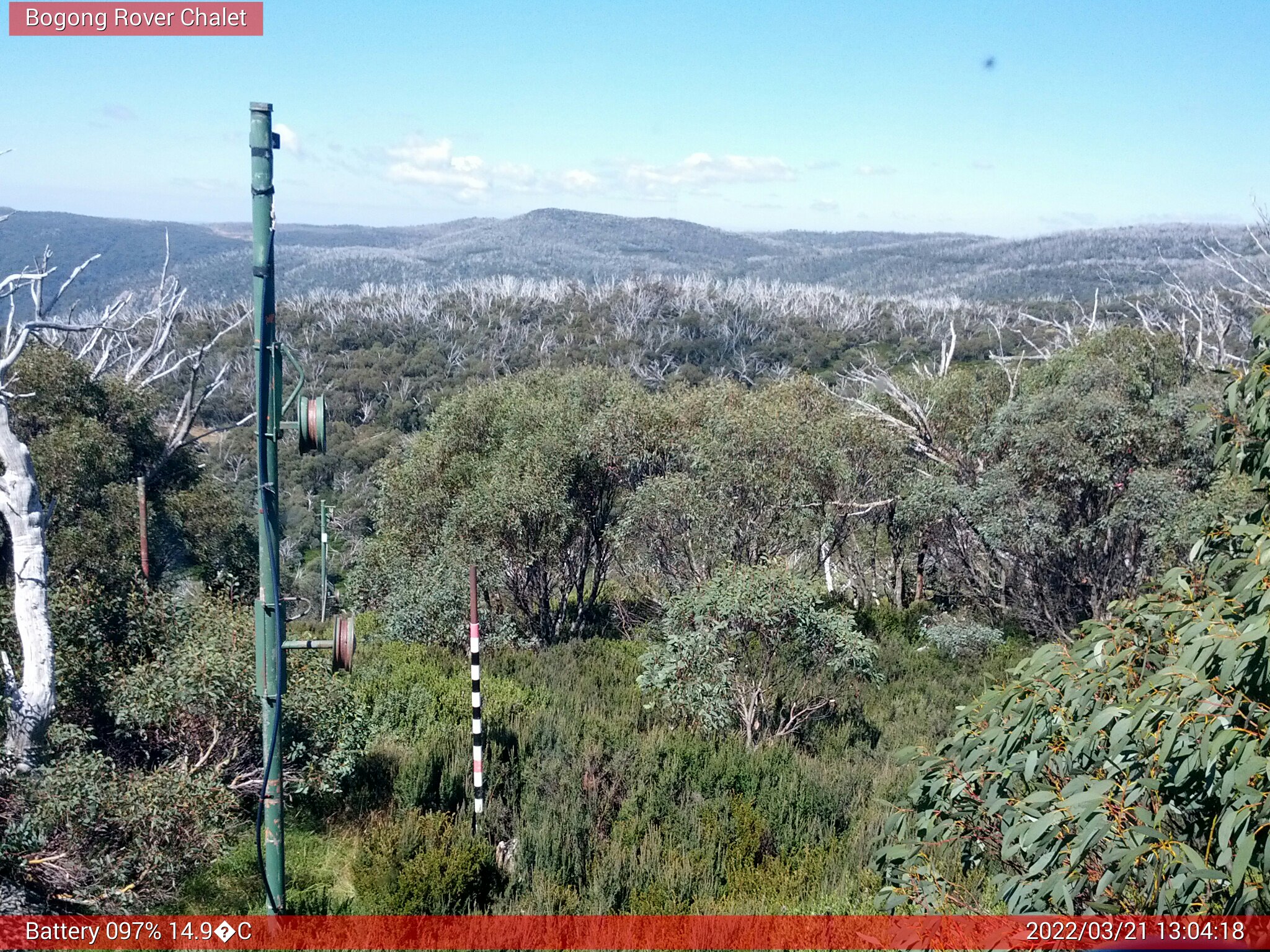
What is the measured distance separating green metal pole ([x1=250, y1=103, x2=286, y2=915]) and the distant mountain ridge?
62808 millimetres

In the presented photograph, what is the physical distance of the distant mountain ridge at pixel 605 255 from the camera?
9131 centimetres

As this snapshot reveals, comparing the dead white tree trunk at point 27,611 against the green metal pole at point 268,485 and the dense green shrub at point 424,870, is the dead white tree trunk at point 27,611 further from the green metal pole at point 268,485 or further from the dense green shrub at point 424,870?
the green metal pole at point 268,485

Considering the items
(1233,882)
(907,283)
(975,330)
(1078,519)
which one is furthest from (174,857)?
(907,283)

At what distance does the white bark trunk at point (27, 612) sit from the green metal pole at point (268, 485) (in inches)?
88.9

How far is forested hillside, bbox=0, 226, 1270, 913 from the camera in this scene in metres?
3.40

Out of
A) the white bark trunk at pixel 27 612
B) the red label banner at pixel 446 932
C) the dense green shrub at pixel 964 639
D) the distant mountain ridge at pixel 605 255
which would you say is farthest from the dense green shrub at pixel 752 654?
the distant mountain ridge at pixel 605 255

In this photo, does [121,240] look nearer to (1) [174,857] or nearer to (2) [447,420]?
(2) [447,420]

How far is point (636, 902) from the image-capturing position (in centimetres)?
579

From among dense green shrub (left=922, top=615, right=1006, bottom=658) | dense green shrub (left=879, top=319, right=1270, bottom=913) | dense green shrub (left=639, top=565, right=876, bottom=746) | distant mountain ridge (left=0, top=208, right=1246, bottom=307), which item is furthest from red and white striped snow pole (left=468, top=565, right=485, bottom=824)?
distant mountain ridge (left=0, top=208, right=1246, bottom=307)

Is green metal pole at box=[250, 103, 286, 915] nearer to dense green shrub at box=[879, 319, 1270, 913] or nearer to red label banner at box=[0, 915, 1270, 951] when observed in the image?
red label banner at box=[0, 915, 1270, 951]


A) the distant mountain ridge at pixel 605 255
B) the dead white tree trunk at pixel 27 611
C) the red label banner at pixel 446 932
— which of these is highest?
the distant mountain ridge at pixel 605 255

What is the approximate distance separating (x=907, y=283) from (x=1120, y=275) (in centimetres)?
3285

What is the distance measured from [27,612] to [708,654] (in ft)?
18.4

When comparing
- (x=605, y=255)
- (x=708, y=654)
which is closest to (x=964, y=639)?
(x=708, y=654)
